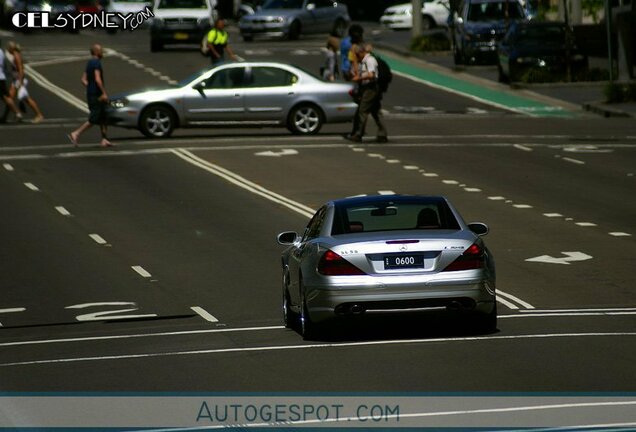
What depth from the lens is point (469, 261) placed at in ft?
48.0

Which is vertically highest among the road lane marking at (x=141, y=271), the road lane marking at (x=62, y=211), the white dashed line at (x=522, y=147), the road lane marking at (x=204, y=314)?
the road lane marking at (x=204, y=314)

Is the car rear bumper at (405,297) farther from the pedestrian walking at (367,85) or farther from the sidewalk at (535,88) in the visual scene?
the sidewalk at (535,88)

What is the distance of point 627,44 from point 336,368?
3755 cm

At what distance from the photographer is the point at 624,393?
38.9 feet

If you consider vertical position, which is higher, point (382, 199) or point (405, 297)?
point (382, 199)

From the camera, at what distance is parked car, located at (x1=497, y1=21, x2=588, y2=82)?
51406 mm

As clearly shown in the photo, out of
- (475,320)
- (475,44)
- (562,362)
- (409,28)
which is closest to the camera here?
(562,362)

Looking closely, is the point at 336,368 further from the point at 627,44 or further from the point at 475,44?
the point at 475,44

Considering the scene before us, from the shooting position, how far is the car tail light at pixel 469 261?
1461 cm

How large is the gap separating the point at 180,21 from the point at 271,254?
42.3m

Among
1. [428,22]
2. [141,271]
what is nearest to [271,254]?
[141,271]

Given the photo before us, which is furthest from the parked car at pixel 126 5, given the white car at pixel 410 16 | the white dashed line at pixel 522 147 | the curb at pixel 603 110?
the white dashed line at pixel 522 147

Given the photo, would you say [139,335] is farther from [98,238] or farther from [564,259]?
[98,238]

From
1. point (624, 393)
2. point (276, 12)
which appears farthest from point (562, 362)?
point (276, 12)
